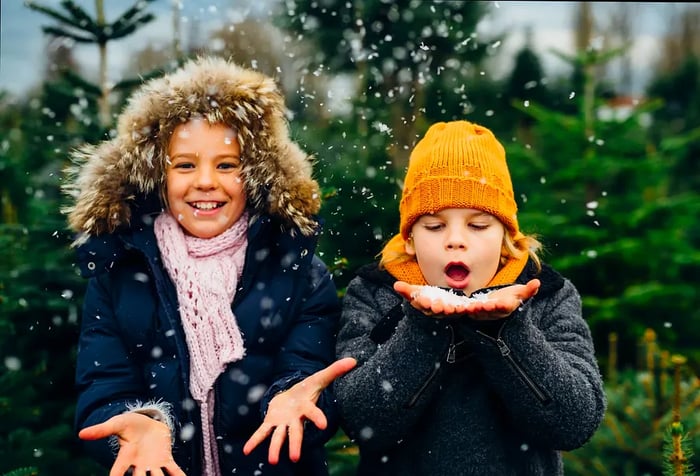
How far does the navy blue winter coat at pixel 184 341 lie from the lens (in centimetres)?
255

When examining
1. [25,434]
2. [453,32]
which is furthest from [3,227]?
[453,32]

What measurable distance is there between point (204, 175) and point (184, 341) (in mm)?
619

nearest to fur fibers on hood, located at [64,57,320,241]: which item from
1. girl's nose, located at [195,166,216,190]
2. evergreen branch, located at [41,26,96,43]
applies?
girl's nose, located at [195,166,216,190]

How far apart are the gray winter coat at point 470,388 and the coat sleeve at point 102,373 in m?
0.77

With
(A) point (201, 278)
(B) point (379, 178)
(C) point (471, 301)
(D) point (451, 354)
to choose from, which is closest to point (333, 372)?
(D) point (451, 354)

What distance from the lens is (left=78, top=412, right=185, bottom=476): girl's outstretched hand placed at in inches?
89.0

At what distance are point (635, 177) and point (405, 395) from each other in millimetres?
5039

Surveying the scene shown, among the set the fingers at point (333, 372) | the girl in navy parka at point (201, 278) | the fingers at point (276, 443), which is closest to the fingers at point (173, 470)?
the girl in navy parka at point (201, 278)

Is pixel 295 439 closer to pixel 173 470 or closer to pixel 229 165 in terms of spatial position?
pixel 173 470

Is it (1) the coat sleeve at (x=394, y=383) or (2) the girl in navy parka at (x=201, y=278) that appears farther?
(2) the girl in navy parka at (x=201, y=278)

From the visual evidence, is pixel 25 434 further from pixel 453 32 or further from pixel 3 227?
pixel 453 32

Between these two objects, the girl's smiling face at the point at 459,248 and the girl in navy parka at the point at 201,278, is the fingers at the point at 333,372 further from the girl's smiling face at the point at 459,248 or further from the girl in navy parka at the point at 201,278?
the girl's smiling face at the point at 459,248

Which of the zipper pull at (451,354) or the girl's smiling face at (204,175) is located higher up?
the girl's smiling face at (204,175)

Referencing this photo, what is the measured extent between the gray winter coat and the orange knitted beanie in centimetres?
12
